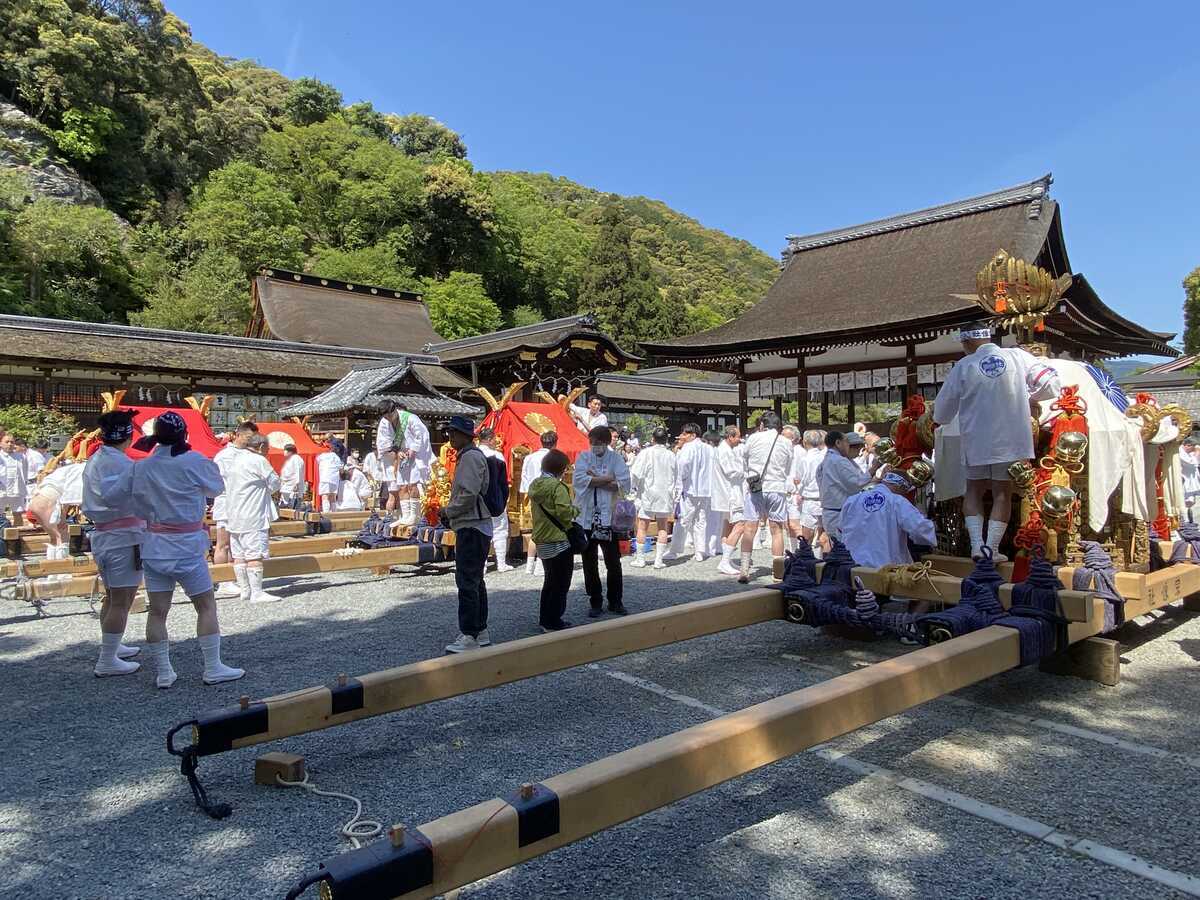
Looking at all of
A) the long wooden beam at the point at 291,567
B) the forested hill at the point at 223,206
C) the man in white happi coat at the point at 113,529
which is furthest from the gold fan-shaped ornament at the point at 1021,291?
the forested hill at the point at 223,206

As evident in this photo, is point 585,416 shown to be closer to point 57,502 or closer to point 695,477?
point 695,477

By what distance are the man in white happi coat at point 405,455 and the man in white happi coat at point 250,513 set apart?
307cm

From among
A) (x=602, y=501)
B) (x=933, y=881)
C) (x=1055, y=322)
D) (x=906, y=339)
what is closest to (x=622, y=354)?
(x=906, y=339)

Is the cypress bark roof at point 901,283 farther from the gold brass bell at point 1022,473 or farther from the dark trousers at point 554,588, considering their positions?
the dark trousers at point 554,588

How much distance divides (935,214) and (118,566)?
2241cm

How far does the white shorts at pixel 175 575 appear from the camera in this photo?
4746mm

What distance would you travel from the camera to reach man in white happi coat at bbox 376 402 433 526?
11.0 m

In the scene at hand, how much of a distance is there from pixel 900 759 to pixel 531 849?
223 centimetres

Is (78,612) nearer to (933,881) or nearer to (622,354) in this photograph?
(933,881)

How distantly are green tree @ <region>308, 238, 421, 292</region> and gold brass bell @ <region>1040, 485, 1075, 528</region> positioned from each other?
1364 inches

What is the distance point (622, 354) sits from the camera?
72.8 feet

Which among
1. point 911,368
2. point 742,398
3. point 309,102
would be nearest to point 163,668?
point 911,368

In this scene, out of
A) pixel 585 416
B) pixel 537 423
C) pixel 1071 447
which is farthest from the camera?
pixel 585 416

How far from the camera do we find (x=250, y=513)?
289 inches
